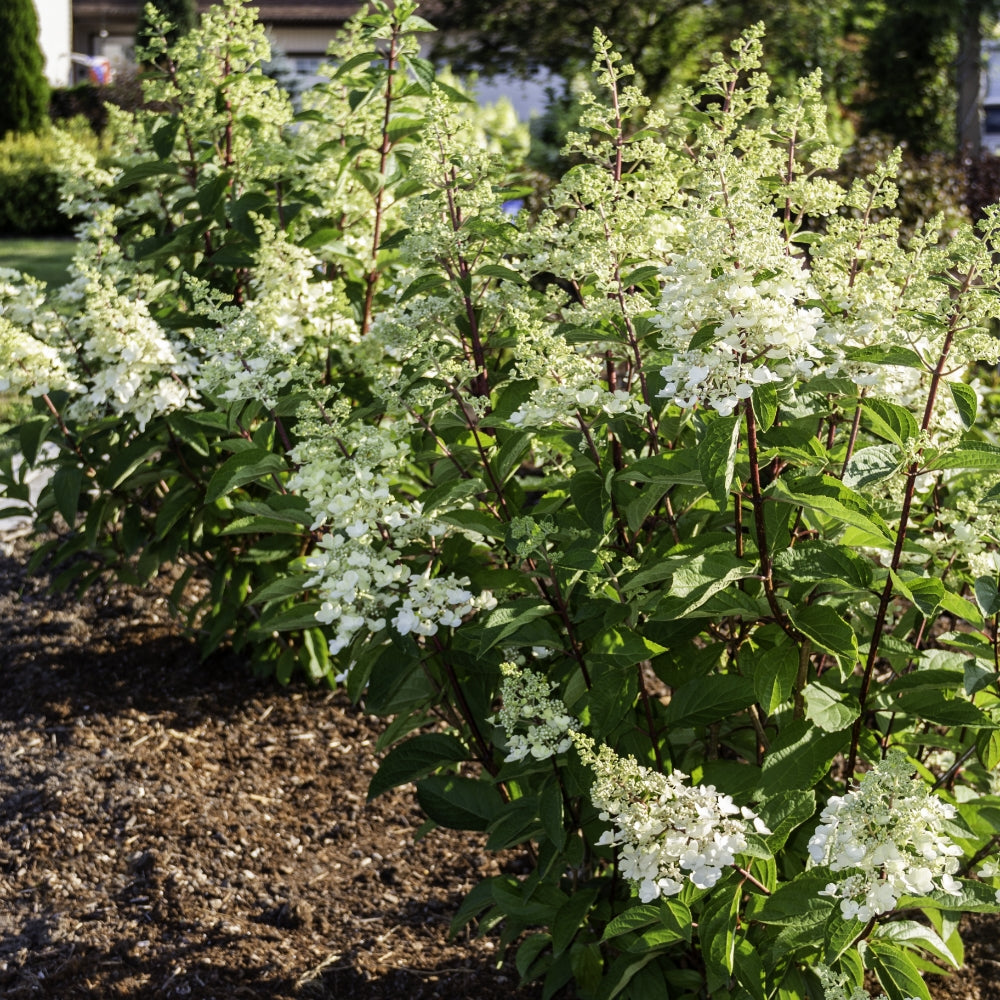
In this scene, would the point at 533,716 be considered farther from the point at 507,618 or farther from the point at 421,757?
the point at 421,757

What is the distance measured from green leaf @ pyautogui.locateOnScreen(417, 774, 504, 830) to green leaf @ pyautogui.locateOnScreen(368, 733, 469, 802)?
0.04m

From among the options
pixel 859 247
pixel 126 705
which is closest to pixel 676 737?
pixel 859 247

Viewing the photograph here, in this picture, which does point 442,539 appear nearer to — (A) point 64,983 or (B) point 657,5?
(A) point 64,983

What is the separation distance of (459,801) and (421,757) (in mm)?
115

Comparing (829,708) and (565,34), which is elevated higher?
(565,34)

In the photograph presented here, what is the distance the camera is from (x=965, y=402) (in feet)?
5.26

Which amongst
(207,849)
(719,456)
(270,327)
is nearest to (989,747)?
(719,456)

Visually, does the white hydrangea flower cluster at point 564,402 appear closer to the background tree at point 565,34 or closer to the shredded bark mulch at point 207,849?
the shredded bark mulch at point 207,849

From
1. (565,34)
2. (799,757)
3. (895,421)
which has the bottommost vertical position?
(799,757)

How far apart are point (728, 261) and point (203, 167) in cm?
216

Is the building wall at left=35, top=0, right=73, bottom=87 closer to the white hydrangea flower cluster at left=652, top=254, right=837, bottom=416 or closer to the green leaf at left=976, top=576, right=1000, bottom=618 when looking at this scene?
the white hydrangea flower cluster at left=652, top=254, right=837, bottom=416

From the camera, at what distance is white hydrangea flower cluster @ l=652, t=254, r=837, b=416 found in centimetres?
140

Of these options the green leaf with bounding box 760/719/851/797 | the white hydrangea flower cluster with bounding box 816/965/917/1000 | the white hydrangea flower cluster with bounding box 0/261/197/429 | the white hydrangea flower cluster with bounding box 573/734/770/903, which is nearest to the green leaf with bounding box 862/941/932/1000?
the white hydrangea flower cluster with bounding box 816/965/917/1000

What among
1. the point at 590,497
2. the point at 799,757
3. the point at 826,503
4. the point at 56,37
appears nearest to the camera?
the point at 826,503
